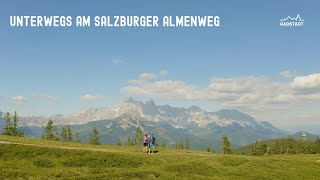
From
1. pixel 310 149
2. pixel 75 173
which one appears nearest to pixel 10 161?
pixel 75 173

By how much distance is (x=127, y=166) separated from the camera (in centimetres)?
4462

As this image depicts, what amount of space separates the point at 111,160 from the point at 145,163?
4.57 metres

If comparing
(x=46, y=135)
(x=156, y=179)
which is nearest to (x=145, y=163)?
(x=156, y=179)

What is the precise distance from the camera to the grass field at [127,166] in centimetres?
3825

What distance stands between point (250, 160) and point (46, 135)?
152 m

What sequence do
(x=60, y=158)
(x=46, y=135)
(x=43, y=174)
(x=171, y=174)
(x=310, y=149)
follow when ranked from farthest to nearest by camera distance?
(x=310, y=149) < (x=46, y=135) < (x=60, y=158) < (x=171, y=174) < (x=43, y=174)

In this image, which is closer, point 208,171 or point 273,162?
point 208,171

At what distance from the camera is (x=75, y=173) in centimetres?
3928

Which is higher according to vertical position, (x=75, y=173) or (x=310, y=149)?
(x=75, y=173)

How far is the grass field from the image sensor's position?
125 ft

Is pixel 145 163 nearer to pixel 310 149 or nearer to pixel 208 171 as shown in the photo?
pixel 208 171

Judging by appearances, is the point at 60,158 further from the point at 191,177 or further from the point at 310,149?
the point at 310,149

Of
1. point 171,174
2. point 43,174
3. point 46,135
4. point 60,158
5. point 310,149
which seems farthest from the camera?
point 310,149

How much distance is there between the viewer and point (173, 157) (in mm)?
49969
